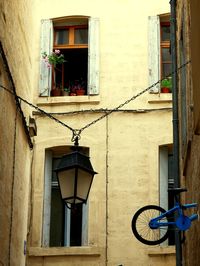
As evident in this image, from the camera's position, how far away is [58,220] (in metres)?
17.4

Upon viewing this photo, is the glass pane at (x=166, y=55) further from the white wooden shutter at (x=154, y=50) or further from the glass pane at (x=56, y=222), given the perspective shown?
the glass pane at (x=56, y=222)

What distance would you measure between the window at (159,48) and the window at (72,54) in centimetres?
127

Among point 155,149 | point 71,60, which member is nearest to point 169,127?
point 155,149

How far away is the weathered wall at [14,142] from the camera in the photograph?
1176 cm

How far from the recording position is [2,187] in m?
11.6

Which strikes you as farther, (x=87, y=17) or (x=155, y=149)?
(x=87, y=17)

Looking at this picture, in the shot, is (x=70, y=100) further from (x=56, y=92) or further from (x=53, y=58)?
(x=53, y=58)

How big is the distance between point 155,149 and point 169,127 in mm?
593

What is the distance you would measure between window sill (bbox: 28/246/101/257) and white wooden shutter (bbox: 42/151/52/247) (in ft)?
1.20

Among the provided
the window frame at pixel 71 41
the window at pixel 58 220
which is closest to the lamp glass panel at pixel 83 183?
the window at pixel 58 220

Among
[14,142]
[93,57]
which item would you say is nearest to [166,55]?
[93,57]

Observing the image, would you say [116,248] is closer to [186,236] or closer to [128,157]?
[128,157]

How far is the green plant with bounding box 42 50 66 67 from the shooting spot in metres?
18.2

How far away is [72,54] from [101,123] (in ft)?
7.18
